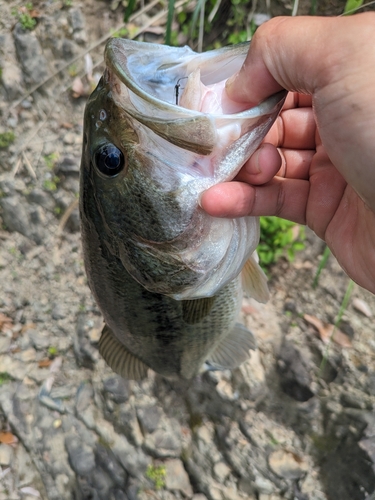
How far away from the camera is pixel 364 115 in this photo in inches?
37.1

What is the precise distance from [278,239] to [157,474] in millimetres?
1765

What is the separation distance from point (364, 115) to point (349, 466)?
2.05 metres

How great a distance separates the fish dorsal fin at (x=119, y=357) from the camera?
6.97 ft

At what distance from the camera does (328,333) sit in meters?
2.42

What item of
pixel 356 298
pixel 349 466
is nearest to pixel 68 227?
pixel 356 298

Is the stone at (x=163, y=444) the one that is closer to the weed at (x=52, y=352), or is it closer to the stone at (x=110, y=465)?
the stone at (x=110, y=465)

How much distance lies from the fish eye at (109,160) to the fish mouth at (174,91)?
5.6 inches

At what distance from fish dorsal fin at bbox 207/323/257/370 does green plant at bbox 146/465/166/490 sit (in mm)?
911

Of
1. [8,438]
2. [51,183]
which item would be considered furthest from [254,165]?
[8,438]

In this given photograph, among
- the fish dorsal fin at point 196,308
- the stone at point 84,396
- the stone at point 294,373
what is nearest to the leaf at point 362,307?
the stone at point 294,373

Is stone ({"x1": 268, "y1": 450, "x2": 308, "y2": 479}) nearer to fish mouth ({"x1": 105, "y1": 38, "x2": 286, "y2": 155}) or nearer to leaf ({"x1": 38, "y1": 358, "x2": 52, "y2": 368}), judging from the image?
leaf ({"x1": 38, "y1": 358, "x2": 52, "y2": 368})

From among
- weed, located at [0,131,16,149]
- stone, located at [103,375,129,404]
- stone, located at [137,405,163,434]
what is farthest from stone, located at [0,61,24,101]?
stone, located at [137,405,163,434]

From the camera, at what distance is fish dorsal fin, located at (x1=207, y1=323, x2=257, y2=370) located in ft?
7.39

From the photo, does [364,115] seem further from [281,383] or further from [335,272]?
[281,383]
